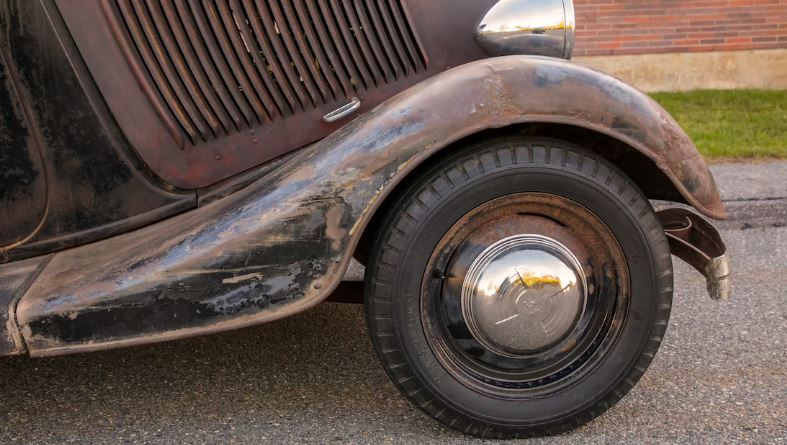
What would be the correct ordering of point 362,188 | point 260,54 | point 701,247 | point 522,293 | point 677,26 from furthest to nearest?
point 677,26
point 701,247
point 260,54
point 522,293
point 362,188

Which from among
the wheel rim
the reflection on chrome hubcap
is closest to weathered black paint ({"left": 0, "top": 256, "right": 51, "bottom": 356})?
the wheel rim

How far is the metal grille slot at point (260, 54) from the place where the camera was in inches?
102

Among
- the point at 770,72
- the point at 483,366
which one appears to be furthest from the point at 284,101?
the point at 770,72

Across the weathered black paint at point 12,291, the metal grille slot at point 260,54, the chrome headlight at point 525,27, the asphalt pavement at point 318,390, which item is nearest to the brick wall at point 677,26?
the asphalt pavement at point 318,390

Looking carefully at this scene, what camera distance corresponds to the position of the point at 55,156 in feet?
8.45

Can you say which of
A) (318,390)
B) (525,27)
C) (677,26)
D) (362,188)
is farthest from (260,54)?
(677,26)

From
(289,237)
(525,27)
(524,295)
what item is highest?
(525,27)

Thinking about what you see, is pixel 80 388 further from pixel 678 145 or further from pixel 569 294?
pixel 678 145

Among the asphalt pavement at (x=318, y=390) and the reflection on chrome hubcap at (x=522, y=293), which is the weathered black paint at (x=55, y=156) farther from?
the reflection on chrome hubcap at (x=522, y=293)

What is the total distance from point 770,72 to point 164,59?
288 inches

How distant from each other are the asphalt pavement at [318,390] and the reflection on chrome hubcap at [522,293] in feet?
1.14

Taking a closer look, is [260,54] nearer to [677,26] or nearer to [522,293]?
[522,293]

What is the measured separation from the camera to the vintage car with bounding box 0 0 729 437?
238cm

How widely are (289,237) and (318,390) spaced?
33.0 inches
